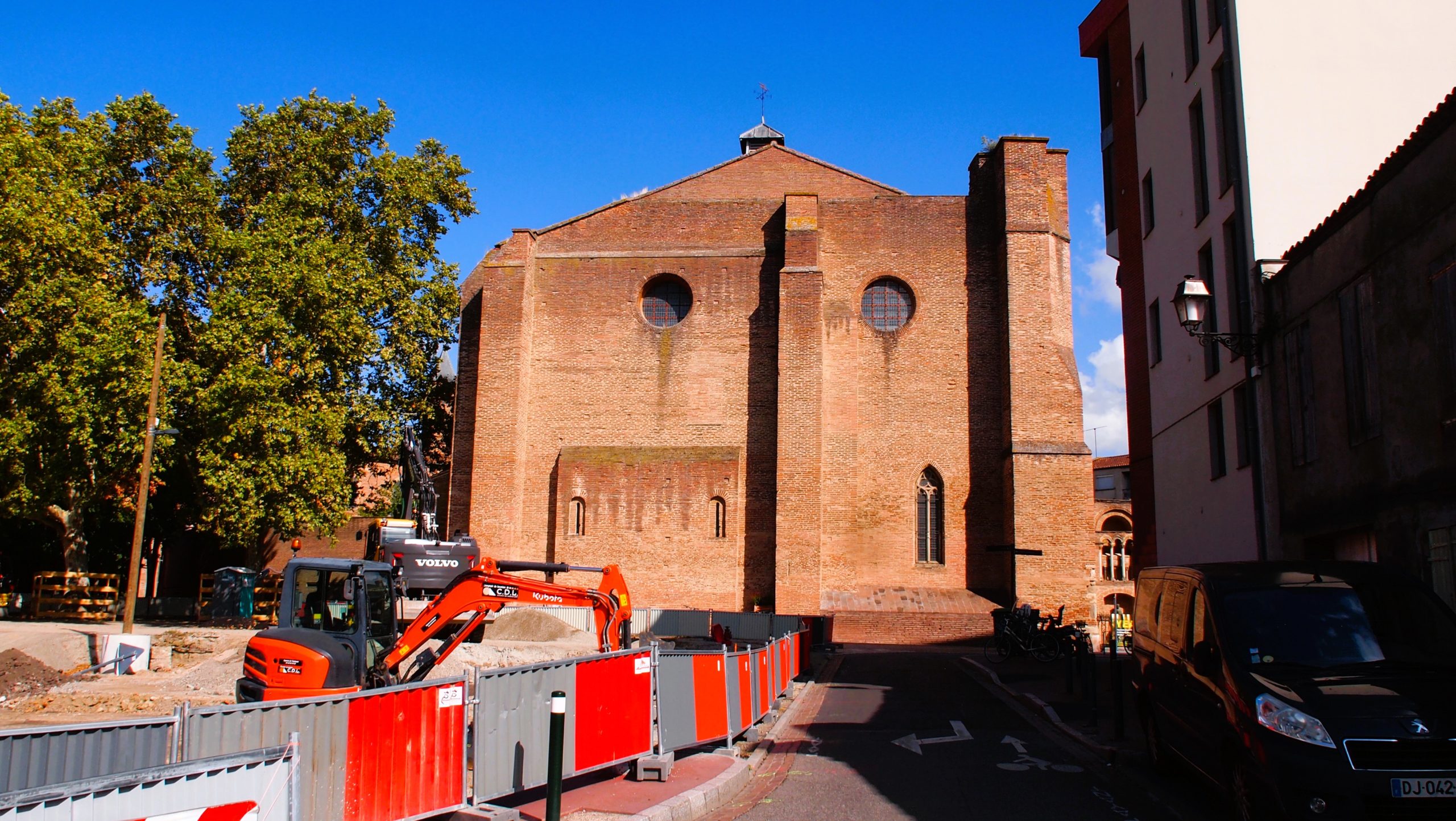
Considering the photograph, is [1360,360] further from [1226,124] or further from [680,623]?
[680,623]

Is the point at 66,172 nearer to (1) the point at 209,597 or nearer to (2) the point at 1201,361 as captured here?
(1) the point at 209,597

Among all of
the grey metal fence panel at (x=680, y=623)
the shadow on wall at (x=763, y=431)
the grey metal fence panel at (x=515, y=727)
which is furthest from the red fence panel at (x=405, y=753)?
the shadow on wall at (x=763, y=431)

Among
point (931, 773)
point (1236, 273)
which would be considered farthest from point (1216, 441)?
point (931, 773)

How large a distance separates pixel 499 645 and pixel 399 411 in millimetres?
9432

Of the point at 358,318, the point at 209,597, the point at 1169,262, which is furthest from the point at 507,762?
the point at 209,597

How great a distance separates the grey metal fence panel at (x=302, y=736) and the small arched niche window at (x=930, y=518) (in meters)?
22.4

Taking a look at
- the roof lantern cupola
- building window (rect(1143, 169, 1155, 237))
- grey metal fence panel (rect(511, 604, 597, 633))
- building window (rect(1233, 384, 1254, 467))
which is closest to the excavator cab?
building window (rect(1233, 384, 1254, 467))

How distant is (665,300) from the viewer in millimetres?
29719

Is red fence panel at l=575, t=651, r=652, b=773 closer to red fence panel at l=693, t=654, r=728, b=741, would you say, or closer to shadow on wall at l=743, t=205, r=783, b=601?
red fence panel at l=693, t=654, r=728, b=741

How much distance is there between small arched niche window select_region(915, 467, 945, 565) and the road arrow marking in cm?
1620

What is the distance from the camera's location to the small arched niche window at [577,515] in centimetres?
2784

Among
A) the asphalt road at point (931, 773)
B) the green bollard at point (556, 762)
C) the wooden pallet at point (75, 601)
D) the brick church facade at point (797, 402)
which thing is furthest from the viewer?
the brick church facade at point (797, 402)

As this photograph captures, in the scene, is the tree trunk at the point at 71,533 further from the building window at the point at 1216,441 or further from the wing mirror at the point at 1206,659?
the wing mirror at the point at 1206,659

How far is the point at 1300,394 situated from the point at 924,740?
5817 millimetres
